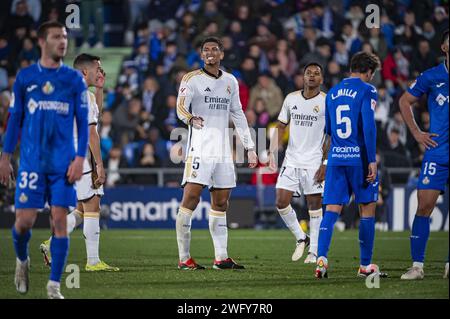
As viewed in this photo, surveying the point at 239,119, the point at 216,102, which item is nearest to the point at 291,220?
the point at 239,119

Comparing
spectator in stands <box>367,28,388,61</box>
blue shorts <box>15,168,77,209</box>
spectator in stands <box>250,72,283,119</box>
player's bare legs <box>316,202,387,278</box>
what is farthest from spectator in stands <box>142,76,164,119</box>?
blue shorts <box>15,168,77,209</box>

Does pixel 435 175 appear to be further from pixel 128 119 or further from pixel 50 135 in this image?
pixel 128 119

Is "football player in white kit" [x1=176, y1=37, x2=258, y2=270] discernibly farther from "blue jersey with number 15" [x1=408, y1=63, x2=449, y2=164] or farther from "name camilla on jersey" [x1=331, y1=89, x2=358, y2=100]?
"blue jersey with number 15" [x1=408, y1=63, x2=449, y2=164]

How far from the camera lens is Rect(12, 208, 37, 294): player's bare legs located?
8336mm

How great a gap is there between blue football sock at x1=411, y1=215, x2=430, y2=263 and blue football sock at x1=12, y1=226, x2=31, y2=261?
4051 millimetres

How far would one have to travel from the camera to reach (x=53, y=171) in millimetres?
8320

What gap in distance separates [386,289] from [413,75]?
47.4ft

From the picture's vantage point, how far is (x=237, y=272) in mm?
10984
